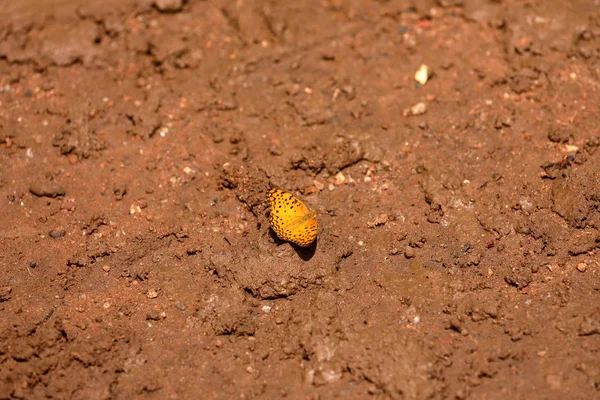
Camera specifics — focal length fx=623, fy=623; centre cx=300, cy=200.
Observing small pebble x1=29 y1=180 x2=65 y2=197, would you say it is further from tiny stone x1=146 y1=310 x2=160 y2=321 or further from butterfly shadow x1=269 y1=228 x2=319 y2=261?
butterfly shadow x1=269 y1=228 x2=319 y2=261

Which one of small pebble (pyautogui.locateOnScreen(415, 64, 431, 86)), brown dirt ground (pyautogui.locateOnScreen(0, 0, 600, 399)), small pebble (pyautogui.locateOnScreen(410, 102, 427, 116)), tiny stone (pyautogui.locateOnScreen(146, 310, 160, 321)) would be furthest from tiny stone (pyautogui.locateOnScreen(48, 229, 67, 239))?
small pebble (pyautogui.locateOnScreen(415, 64, 431, 86))

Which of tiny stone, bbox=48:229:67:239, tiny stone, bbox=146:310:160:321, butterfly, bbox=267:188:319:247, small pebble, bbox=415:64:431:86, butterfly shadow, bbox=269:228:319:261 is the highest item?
small pebble, bbox=415:64:431:86

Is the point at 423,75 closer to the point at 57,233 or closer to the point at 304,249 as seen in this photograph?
the point at 304,249

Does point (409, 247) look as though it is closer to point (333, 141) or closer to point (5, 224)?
point (333, 141)

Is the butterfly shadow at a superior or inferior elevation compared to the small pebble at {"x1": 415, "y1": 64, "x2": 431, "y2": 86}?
inferior

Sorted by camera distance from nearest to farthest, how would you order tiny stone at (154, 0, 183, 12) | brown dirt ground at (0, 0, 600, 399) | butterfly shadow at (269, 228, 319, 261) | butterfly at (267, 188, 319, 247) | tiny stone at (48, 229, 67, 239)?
brown dirt ground at (0, 0, 600, 399) → butterfly at (267, 188, 319, 247) → butterfly shadow at (269, 228, 319, 261) → tiny stone at (48, 229, 67, 239) → tiny stone at (154, 0, 183, 12)
